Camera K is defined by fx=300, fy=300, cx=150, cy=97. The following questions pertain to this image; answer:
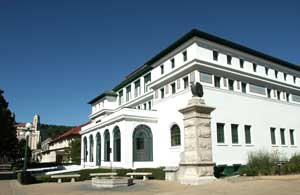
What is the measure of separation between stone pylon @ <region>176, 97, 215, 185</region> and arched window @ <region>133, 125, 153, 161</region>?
1450 centimetres

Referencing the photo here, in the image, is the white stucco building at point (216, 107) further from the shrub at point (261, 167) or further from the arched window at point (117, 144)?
the shrub at point (261, 167)

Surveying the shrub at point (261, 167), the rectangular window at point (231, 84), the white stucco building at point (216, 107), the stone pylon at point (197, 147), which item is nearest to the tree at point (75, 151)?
the white stucco building at point (216, 107)

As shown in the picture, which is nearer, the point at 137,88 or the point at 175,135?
the point at 175,135

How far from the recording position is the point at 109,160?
3409 cm

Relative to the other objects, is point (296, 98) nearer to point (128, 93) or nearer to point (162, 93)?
point (162, 93)

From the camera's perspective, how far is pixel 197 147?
51.3ft

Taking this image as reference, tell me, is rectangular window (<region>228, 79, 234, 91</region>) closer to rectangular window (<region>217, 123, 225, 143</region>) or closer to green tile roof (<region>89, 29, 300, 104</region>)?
green tile roof (<region>89, 29, 300, 104</region>)

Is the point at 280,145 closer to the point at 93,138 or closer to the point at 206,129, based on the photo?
the point at 206,129

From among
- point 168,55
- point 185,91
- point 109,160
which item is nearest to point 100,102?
point 109,160

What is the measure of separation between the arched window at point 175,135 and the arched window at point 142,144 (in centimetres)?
293

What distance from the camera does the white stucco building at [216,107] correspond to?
92.5 ft

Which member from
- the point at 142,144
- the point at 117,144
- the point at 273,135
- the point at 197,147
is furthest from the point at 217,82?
the point at 197,147

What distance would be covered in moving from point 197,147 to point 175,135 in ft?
47.0

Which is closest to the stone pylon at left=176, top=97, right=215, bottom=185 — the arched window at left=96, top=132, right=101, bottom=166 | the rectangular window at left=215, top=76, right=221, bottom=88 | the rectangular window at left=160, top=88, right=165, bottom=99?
the rectangular window at left=215, top=76, right=221, bottom=88
